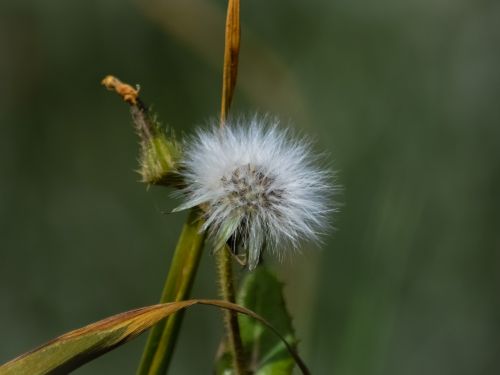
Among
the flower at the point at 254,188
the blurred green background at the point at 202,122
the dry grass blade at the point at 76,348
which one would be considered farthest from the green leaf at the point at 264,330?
the blurred green background at the point at 202,122

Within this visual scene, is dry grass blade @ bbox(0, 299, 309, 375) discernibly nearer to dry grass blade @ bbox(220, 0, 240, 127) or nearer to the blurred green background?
dry grass blade @ bbox(220, 0, 240, 127)

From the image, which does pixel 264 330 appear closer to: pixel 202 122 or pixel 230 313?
pixel 230 313

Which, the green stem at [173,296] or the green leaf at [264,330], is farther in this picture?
the green leaf at [264,330]

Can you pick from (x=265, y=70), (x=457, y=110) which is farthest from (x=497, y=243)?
(x=265, y=70)

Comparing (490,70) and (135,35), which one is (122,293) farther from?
(490,70)

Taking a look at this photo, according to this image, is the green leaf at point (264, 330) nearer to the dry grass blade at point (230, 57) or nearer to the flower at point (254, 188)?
the flower at point (254, 188)
